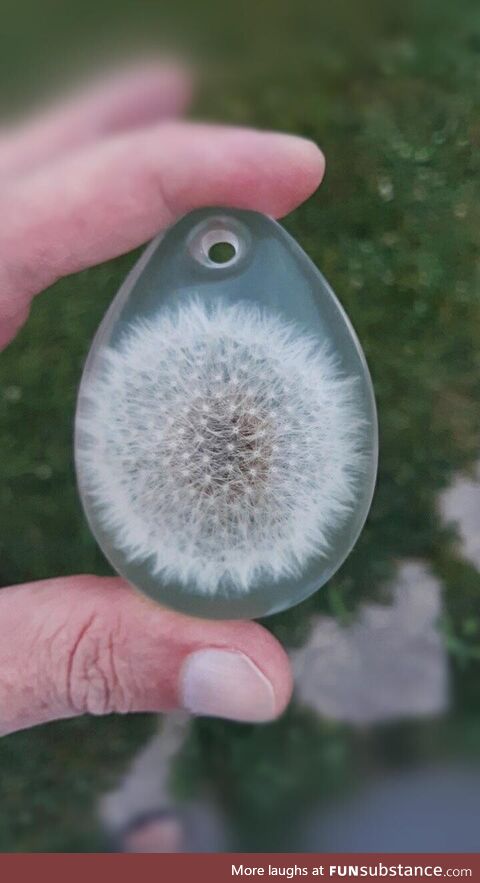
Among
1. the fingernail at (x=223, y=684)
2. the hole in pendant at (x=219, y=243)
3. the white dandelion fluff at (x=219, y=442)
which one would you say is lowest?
the fingernail at (x=223, y=684)

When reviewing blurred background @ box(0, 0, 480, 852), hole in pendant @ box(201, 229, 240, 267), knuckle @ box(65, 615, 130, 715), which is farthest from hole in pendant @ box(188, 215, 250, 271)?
knuckle @ box(65, 615, 130, 715)

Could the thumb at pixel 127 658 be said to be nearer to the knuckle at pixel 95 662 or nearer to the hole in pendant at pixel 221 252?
the knuckle at pixel 95 662

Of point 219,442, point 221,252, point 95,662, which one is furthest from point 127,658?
point 221,252

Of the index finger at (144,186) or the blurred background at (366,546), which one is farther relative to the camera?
the blurred background at (366,546)

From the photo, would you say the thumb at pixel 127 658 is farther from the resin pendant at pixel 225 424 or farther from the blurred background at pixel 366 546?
the blurred background at pixel 366 546

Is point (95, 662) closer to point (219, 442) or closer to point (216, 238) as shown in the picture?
point (219, 442)

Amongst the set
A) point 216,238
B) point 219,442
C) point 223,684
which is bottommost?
point 223,684

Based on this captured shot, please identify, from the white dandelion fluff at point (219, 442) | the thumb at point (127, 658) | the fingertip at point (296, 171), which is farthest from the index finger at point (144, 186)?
the thumb at point (127, 658)

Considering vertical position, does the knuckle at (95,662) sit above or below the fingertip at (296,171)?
below

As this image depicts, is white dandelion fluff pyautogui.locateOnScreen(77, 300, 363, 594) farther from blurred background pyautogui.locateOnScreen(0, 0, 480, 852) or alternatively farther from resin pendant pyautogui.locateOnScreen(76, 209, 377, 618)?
blurred background pyautogui.locateOnScreen(0, 0, 480, 852)
